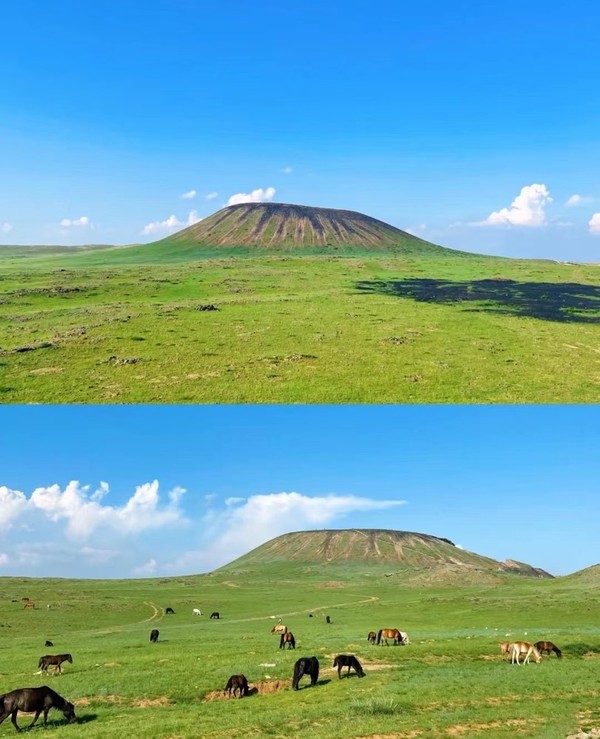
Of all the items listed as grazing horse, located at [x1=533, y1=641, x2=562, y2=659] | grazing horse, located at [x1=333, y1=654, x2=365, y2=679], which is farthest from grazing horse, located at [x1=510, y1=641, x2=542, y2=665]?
grazing horse, located at [x1=333, y1=654, x2=365, y2=679]

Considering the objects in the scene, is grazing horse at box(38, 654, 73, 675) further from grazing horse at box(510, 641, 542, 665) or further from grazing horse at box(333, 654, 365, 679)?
grazing horse at box(510, 641, 542, 665)

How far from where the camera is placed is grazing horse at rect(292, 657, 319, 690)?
28.7m

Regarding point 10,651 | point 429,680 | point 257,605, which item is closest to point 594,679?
point 429,680

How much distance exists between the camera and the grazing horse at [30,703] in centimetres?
2405

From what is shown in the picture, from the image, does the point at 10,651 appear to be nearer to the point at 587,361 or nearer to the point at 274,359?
the point at 274,359

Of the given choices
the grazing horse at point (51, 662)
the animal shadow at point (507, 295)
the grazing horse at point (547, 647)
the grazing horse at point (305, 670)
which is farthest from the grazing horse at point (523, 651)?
the animal shadow at point (507, 295)

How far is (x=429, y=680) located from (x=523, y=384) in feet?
86.6

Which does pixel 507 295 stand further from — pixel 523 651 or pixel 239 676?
pixel 239 676

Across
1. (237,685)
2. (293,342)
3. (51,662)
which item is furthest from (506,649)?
(293,342)

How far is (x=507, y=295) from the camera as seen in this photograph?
356 ft

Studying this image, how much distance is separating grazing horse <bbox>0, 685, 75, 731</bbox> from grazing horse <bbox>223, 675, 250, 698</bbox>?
22.4ft

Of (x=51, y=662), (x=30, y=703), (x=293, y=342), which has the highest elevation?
(x=293, y=342)

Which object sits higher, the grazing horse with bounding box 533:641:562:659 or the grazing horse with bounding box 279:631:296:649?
the grazing horse with bounding box 533:641:562:659

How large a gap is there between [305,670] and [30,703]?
12.2 meters
